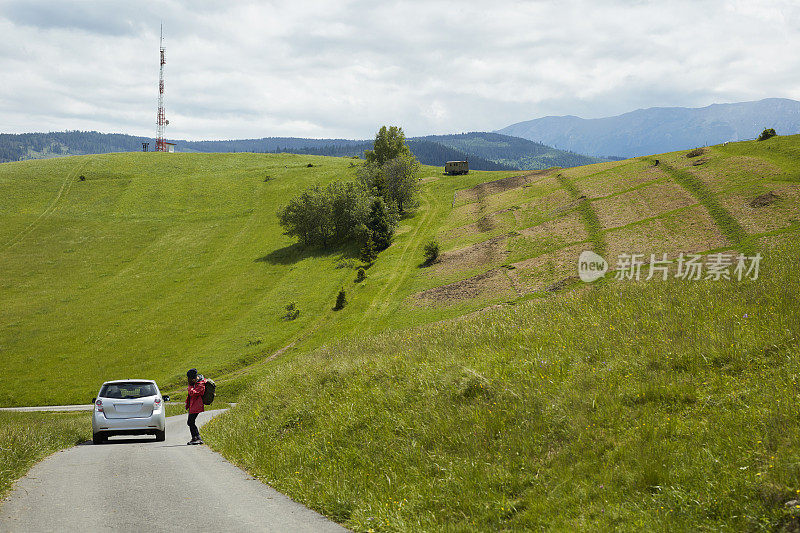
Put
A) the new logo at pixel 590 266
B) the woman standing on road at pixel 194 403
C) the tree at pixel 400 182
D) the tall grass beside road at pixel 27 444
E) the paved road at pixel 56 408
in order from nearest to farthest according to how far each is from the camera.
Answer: the tall grass beside road at pixel 27 444
the woman standing on road at pixel 194 403
the paved road at pixel 56 408
the new logo at pixel 590 266
the tree at pixel 400 182

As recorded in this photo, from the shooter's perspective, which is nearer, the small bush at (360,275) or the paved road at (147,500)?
the paved road at (147,500)

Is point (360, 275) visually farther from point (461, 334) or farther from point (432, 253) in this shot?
point (461, 334)

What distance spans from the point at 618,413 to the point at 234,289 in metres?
74.9

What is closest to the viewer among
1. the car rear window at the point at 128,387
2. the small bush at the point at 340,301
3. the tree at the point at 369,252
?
the car rear window at the point at 128,387

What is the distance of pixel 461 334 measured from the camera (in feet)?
54.2

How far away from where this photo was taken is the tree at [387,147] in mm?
113750

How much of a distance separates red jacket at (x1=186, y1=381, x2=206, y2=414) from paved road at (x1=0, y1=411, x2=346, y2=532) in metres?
4.22

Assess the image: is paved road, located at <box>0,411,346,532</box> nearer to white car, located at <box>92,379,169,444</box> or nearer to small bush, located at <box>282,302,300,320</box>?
white car, located at <box>92,379,169,444</box>

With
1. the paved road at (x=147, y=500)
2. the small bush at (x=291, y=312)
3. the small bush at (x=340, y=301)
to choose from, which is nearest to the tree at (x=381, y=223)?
the small bush at (x=340, y=301)

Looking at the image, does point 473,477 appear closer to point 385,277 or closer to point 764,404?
point 764,404

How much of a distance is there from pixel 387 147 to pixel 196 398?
3973 inches

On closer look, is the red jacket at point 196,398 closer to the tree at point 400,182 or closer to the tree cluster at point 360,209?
the tree cluster at point 360,209

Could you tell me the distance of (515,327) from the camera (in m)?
15.3

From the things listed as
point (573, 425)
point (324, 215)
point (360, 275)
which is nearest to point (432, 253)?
point (360, 275)
